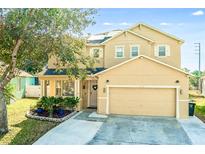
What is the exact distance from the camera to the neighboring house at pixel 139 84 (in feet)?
50.1

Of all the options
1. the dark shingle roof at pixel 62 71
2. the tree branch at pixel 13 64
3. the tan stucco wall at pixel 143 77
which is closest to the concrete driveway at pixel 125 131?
the tan stucco wall at pixel 143 77

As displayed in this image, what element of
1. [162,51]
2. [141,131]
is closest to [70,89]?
[162,51]

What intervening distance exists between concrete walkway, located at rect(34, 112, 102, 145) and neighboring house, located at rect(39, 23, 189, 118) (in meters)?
3.02

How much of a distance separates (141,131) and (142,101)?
4095 millimetres

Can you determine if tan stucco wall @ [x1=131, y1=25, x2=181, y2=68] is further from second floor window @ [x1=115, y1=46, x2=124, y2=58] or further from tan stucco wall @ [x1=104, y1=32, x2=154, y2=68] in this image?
second floor window @ [x1=115, y1=46, x2=124, y2=58]

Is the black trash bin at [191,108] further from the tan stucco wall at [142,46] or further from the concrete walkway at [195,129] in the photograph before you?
the tan stucco wall at [142,46]

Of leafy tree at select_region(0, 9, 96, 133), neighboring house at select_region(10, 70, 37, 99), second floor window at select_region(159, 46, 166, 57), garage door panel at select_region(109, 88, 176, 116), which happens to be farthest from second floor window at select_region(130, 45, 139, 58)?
neighboring house at select_region(10, 70, 37, 99)

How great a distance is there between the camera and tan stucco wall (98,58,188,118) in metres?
15.2

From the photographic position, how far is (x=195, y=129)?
40.5 ft

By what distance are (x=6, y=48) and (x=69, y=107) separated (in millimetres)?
6199
